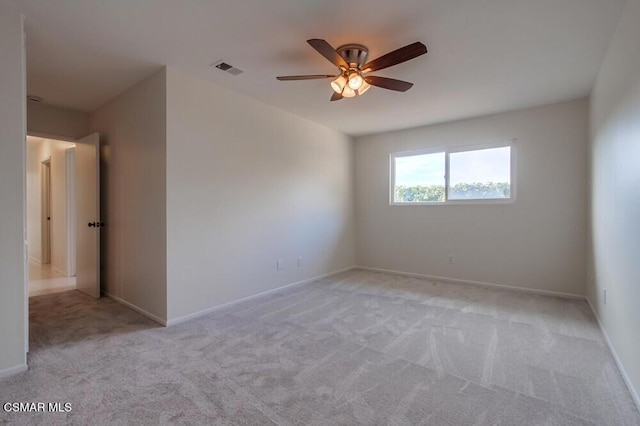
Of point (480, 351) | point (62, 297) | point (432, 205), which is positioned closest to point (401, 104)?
point (432, 205)

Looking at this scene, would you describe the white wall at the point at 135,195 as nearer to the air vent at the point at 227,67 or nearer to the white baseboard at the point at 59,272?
the air vent at the point at 227,67

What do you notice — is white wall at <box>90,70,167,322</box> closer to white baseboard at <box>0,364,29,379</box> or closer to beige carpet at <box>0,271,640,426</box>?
beige carpet at <box>0,271,640,426</box>

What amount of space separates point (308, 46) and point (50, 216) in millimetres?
6424

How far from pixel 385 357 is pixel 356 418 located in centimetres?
74

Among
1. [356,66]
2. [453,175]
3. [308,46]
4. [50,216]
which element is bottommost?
[50,216]

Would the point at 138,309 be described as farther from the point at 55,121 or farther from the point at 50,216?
the point at 50,216

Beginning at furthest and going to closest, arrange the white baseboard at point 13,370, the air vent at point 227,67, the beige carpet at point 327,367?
the air vent at point 227,67 → the white baseboard at point 13,370 → the beige carpet at point 327,367

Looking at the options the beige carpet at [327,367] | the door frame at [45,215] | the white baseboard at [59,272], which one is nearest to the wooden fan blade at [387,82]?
the beige carpet at [327,367]

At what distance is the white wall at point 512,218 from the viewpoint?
3881 millimetres

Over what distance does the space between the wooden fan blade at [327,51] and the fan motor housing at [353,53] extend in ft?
0.17

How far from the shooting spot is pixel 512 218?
169 inches

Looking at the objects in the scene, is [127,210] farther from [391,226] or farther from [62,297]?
[391,226]

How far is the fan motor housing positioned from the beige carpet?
7.69 feet

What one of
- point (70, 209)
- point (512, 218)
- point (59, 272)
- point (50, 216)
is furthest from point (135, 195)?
point (512, 218)
